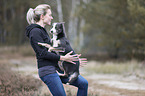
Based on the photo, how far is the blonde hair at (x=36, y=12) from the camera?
10.2ft

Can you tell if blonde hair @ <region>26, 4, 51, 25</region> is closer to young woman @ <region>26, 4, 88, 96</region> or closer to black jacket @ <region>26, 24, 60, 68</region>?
young woman @ <region>26, 4, 88, 96</region>

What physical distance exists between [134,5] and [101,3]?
5166 millimetres

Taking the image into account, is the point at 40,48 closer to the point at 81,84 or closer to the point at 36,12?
the point at 36,12

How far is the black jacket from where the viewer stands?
297 centimetres

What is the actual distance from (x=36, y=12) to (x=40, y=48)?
0.55m

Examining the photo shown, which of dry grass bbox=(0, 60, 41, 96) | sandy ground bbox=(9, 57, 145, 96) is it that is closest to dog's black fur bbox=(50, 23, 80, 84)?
sandy ground bbox=(9, 57, 145, 96)

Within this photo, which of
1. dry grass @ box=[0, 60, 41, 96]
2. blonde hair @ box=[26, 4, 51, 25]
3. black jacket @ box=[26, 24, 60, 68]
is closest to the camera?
black jacket @ box=[26, 24, 60, 68]

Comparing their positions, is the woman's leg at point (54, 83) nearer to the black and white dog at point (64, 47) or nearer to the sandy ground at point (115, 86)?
the black and white dog at point (64, 47)

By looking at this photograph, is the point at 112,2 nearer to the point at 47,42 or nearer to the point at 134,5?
the point at 134,5

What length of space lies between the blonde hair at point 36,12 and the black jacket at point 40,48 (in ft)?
0.45

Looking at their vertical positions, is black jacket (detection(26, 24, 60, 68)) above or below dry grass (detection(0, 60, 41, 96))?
above

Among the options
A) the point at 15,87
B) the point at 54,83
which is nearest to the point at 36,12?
the point at 54,83

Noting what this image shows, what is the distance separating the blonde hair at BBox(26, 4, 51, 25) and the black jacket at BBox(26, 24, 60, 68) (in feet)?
0.45

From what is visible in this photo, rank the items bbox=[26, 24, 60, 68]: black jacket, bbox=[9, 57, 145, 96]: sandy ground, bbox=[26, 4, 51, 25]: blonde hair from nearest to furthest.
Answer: bbox=[26, 24, 60, 68]: black jacket, bbox=[26, 4, 51, 25]: blonde hair, bbox=[9, 57, 145, 96]: sandy ground
